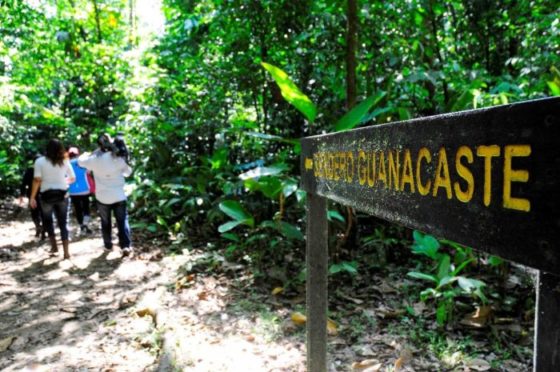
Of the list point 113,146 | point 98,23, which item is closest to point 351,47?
point 113,146

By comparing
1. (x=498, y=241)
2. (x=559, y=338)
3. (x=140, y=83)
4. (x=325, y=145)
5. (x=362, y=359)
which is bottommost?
(x=362, y=359)

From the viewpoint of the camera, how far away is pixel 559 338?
86 cm

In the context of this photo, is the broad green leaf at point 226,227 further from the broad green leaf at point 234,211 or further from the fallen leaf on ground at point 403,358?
the fallen leaf on ground at point 403,358

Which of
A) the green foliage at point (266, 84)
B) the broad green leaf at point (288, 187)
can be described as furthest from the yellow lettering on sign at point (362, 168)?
the broad green leaf at point (288, 187)

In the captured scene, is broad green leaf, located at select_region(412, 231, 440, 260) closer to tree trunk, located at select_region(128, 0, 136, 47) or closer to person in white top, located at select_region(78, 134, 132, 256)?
person in white top, located at select_region(78, 134, 132, 256)

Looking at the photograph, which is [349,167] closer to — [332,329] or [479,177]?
[479,177]

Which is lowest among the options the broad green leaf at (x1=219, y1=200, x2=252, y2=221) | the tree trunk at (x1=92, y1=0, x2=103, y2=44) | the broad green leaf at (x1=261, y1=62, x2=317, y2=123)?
the broad green leaf at (x1=219, y1=200, x2=252, y2=221)

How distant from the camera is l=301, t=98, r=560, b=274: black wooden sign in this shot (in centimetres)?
79

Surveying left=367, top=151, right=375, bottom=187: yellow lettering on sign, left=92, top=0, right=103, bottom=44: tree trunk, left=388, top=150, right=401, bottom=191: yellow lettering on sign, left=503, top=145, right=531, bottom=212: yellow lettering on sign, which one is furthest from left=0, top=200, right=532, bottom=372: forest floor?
left=92, top=0, right=103, bottom=44: tree trunk

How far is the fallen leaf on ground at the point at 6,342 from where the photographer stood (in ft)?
11.0

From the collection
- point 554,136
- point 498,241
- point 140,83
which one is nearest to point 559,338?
point 498,241

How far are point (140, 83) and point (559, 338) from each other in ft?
28.8

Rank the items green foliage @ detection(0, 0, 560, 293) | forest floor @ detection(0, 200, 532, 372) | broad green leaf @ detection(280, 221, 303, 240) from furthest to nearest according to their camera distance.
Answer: green foliage @ detection(0, 0, 560, 293) → broad green leaf @ detection(280, 221, 303, 240) → forest floor @ detection(0, 200, 532, 372)

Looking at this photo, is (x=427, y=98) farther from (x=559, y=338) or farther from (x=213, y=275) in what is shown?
(x=559, y=338)
